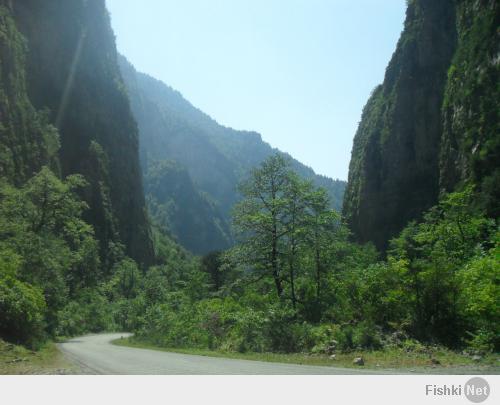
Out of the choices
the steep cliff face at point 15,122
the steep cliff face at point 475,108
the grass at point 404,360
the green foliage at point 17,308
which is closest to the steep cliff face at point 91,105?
the steep cliff face at point 15,122

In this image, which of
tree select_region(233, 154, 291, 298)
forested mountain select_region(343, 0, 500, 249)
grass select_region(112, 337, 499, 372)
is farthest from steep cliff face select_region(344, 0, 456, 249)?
grass select_region(112, 337, 499, 372)

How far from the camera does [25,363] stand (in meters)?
14.3

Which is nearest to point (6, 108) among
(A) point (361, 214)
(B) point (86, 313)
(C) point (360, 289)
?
(B) point (86, 313)

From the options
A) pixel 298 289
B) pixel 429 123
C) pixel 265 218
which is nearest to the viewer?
pixel 265 218

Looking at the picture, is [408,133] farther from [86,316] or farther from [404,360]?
[404,360]

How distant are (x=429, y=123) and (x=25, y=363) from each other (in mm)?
74376

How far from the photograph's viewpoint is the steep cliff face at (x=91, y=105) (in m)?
74.9

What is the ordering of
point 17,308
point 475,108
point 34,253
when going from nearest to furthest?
1. point 17,308
2. point 34,253
3. point 475,108

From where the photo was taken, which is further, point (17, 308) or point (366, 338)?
point (17, 308)

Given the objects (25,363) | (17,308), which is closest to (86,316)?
(17,308)

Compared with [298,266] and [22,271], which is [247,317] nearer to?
[298,266]

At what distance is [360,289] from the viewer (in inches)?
750

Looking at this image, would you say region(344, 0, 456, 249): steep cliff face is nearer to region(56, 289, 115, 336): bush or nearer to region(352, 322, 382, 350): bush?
region(56, 289, 115, 336): bush

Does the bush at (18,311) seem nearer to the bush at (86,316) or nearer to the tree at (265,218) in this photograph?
the tree at (265,218)
